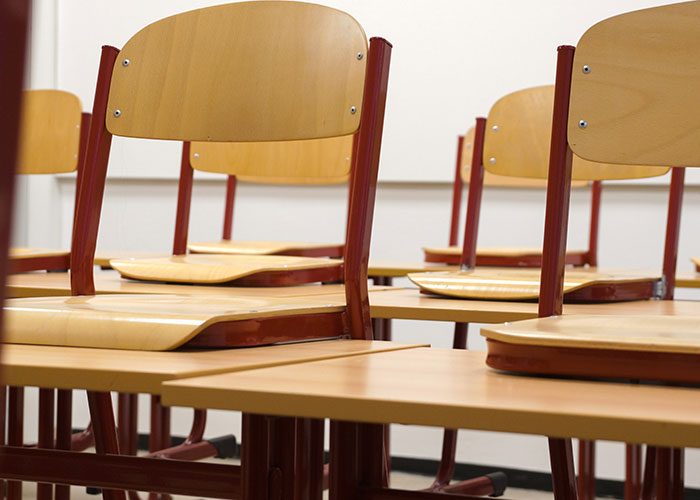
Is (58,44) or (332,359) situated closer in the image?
(332,359)

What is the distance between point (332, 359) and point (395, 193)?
304 centimetres

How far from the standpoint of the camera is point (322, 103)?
48.3 inches

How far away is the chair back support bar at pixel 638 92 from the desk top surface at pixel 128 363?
1.22ft

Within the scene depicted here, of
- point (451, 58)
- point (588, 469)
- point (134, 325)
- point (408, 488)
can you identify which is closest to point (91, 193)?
point (134, 325)

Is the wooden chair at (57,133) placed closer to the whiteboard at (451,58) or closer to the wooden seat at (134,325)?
the whiteboard at (451,58)

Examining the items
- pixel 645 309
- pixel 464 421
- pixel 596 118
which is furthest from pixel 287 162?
pixel 464 421

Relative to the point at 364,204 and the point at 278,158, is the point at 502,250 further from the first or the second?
the point at 364,204

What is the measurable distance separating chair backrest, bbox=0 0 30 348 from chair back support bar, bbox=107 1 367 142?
100cm

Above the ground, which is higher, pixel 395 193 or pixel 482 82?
→ pixel 482 82

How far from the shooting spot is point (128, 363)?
2.34 ft

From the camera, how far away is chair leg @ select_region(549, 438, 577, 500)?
38.1 inches

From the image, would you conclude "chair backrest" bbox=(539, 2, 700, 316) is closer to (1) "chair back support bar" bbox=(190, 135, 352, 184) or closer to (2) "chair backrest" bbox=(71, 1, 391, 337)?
(2) "chair backrest" bbox=(71, 1, 391, 337)

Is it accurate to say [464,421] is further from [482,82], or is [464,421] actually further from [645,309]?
[482,82]

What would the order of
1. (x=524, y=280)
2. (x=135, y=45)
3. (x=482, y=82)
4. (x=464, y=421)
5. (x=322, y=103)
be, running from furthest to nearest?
(x=482, y=82), (x=524, y=280), (x=135, y=45), (x=322, y=103), (x=464, y=421)
